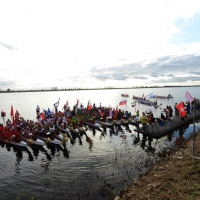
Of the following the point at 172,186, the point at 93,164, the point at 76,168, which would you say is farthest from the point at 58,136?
the point at 172,186

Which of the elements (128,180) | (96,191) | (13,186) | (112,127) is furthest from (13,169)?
(112,127)

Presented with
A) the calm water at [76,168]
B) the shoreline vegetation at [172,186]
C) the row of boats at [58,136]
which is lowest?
the calm water at [76,168]

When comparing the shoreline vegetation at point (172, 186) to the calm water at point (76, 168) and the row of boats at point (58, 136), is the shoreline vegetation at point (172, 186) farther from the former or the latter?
the row of boats at point (58, 136)

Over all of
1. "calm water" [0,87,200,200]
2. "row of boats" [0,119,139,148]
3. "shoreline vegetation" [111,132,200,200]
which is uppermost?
"shoreline vegetation" [111,132,200,200]

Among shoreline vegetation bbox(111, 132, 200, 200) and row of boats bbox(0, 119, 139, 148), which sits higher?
shoreline vegetation bbox(111, 132, 200, 200)

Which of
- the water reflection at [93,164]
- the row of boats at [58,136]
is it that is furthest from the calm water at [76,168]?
the row of boats at [58,136]

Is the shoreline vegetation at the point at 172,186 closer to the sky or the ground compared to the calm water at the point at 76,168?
closer to the sky

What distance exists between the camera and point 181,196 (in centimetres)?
802

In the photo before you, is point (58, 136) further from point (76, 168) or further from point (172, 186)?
point (172, 186)

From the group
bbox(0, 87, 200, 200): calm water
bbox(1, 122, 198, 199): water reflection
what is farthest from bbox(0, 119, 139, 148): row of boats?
bbox(0, 87, 200, 200): calm water

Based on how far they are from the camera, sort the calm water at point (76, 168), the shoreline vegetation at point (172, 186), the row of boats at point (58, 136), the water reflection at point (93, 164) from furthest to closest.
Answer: the row of boats at point (58, 136)
the water reflection at point (93, 164)
the calm water at point (76, 168)
the shoreline vegetation at point (172, 186)

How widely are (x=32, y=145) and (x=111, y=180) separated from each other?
1301cm

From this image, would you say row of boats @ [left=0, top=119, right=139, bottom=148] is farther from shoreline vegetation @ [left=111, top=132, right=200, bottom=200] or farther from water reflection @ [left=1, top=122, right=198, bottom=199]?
shoreline vegetation @ [left=111, top=132, right=200, bottom=200]

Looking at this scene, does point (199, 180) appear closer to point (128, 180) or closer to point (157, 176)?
point (157, 176)
